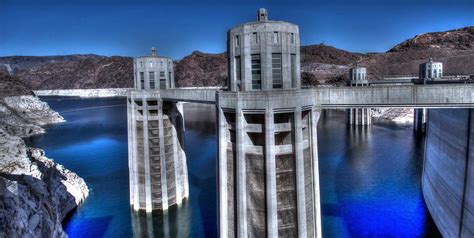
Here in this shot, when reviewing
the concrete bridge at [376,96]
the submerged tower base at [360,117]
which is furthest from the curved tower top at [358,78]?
the concrete bridge at [376,96]

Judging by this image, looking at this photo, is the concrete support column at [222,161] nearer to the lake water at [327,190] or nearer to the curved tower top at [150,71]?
the lake water at [327,190]

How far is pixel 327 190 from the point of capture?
4284cm

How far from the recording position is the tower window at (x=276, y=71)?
17.3 m

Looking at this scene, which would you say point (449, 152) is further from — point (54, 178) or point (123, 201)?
point (54, 178)

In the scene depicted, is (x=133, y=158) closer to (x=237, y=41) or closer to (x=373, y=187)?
(x=237, y=41)

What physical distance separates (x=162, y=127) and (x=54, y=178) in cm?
1466

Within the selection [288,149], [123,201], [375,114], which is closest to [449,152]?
[288,149]

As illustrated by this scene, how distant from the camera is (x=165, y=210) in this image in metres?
34.9

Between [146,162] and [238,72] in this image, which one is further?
[146,162]

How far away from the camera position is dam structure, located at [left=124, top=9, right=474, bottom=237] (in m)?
16.9

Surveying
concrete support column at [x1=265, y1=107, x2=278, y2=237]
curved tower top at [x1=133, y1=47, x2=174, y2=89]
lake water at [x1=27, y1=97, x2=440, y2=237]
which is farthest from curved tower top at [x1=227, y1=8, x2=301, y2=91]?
lake water at [x1=27, y1=97, x2=440, y2=237]

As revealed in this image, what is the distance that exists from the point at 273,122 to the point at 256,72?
288 cm

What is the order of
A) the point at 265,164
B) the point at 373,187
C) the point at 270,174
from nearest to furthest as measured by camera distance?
the point at 270,174, the point at 265,164, the point at 373,187

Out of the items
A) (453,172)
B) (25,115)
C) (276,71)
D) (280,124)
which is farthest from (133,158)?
(25,115)
